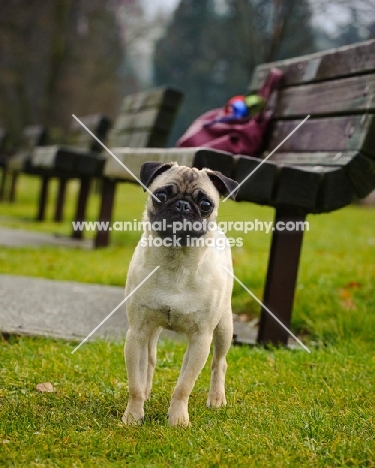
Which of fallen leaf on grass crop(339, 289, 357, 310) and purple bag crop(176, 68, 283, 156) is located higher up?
purple bag crop(176, 68, 283, 156)

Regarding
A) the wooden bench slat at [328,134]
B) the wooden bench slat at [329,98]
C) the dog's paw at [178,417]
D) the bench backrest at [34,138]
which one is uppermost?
the wooden bench slat at [329,98]

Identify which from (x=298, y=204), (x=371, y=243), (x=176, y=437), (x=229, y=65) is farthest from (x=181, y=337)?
(x=229, y=65)

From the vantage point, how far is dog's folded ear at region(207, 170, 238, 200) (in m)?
2.95

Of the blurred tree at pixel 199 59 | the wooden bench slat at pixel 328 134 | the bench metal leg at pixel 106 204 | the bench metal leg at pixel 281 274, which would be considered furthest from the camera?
the blurred tree at pixel 199 59

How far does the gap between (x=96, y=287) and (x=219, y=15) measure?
72.1 feet

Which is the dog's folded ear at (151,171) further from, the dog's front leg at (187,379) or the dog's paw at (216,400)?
the dog's paw at (216,400)

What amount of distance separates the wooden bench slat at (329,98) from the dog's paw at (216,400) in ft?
6.31

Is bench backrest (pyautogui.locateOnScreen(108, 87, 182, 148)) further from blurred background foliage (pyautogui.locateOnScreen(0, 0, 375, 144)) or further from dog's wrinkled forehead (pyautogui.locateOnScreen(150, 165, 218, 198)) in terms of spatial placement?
blurred background foliage (pyautogui.locateOnScreen(0, 0, 375, 144))

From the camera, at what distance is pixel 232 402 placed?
9.96 feet

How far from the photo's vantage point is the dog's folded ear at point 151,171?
293cm

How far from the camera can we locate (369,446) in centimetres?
239

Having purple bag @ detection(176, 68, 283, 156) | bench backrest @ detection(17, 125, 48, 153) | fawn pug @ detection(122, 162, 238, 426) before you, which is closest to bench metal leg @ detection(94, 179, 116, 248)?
purple bag @ detection(176, 68, 283, 156)

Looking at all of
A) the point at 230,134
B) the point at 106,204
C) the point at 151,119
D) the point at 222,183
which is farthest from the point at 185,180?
the point at 106,204

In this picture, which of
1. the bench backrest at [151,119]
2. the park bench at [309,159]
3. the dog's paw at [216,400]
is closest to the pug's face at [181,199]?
the park bench at [309,159]
